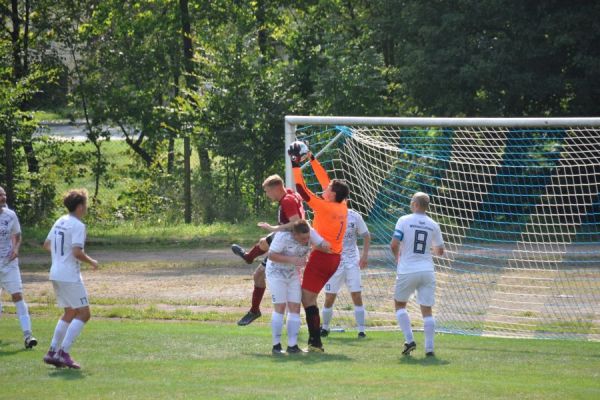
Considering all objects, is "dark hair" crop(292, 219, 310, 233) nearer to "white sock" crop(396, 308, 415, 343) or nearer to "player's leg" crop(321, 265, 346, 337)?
"white sock" crop(396, 308, 415, 343)

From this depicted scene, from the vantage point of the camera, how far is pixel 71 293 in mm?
10016

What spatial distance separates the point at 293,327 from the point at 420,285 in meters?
1.45

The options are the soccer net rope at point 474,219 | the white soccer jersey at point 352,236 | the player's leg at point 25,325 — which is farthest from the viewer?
the soccer net rope at point 474,219

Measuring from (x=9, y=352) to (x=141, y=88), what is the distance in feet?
71.4

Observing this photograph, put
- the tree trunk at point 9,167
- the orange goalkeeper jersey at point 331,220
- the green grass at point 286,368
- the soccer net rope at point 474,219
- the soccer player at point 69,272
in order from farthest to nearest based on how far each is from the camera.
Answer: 1. the tree trunk at point 9,167
2. the soccer net rope at point 474,219
3. the orange goalkeeper jersey at point 331,220
4. the soccer player at point 69,272
5. the green grass at point 286,368

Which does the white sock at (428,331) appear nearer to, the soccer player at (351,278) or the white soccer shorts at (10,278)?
the soccer player at (351,278)

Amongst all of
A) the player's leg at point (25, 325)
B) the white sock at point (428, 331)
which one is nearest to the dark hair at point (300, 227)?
the white sock at point (428, 331)

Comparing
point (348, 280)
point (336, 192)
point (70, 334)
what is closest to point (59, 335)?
point (70, 334)

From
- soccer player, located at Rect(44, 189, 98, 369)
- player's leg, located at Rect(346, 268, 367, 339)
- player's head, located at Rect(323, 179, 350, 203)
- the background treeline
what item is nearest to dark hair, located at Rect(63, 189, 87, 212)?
soccer player, located at Rect(44, 189, 98, 369)

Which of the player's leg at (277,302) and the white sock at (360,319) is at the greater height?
the player's leg at (277,302)

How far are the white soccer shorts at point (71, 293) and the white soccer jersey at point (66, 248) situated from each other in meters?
0.05

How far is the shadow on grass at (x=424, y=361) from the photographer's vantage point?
10.4 m

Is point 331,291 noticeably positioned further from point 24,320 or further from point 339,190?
point 24,320

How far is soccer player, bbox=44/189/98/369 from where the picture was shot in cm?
991
